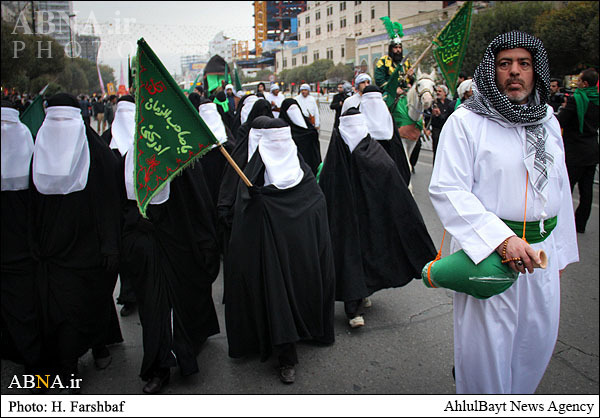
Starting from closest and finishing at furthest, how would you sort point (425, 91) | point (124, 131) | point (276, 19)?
point (124, 131) → point (425, 91) → point (276, 19)

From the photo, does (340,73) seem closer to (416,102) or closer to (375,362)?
(416,102)

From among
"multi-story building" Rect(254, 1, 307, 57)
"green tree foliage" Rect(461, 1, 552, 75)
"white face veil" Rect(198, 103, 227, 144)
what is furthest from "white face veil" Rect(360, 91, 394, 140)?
"multi-story building" Rect(254, 1, 307, 57)

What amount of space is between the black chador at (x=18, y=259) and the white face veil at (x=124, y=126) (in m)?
0.93

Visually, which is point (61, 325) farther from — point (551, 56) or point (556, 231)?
point (551, 56)

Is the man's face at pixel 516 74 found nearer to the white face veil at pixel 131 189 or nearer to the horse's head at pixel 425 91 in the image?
the white face veil at pixel 131 189

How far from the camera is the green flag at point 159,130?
2.88m

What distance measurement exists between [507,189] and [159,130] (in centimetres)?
198

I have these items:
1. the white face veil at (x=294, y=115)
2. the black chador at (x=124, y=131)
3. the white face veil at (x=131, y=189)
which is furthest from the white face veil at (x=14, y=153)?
the white face veil at (x=294, y=115)

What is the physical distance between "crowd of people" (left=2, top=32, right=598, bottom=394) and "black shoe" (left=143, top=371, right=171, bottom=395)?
0.01m

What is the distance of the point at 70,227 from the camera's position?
3275 mm

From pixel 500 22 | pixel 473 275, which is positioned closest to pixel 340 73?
pixel 500 22

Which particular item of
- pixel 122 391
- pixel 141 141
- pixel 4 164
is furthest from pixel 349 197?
pixel 4 164

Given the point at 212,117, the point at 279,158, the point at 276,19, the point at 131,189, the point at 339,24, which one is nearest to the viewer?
the point at 131,189

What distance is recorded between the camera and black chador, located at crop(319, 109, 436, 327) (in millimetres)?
4227
